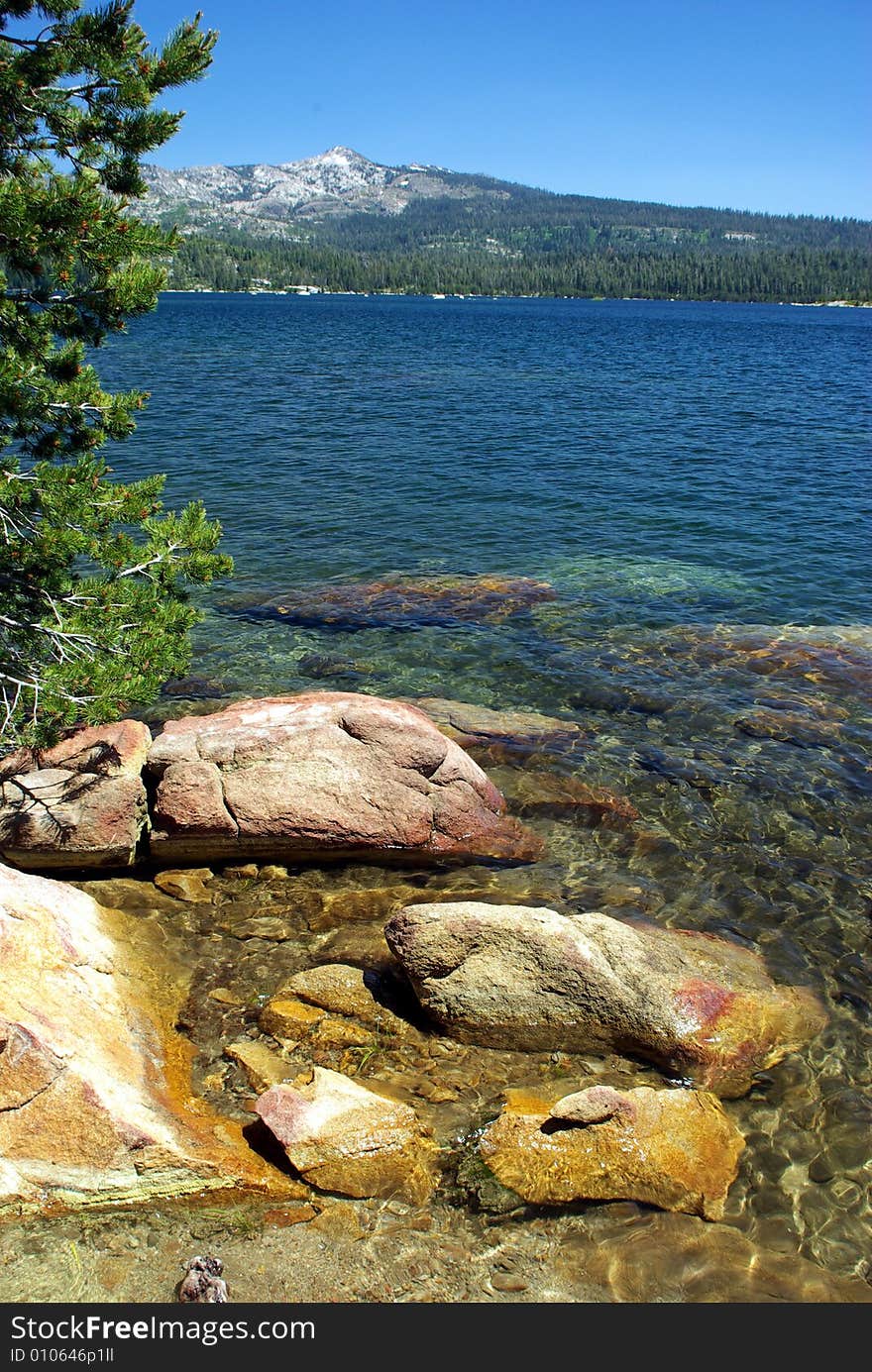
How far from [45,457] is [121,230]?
9.24 feet

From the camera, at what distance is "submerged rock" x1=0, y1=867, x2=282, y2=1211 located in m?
5.62

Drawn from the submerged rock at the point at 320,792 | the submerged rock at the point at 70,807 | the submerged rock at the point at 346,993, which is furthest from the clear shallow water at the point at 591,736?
the submerged rock at the point at 70,807

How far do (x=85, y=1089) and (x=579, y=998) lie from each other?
398 cm

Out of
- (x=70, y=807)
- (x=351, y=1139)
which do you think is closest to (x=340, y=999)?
(x=351, y=1139)

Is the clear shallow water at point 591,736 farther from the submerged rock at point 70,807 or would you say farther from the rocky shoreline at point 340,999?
the submerged rock at point 70,807

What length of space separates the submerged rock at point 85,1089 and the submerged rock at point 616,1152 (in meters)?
1.83

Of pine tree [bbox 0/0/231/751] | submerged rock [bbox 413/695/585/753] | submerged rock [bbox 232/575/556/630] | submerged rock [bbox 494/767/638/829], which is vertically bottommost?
submerged rock [bbox 494/767/638/829]

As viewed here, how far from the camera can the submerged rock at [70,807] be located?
985 centimetres

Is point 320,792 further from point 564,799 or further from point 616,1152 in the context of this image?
point 616,1152

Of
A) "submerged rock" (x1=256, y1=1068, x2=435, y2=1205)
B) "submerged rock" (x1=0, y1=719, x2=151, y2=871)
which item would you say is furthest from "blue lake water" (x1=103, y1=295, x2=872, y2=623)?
"submerged rock" (x1=256, y1=1068, x2=435, y2=1205)

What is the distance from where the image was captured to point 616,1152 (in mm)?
6070

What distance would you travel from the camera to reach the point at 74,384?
935 cm

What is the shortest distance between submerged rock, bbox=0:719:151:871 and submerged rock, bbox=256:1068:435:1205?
4552 millimetres

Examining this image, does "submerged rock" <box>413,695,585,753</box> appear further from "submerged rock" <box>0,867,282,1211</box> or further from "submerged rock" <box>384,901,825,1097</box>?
"submerged rock" <box>0,867,282,1211</box>
